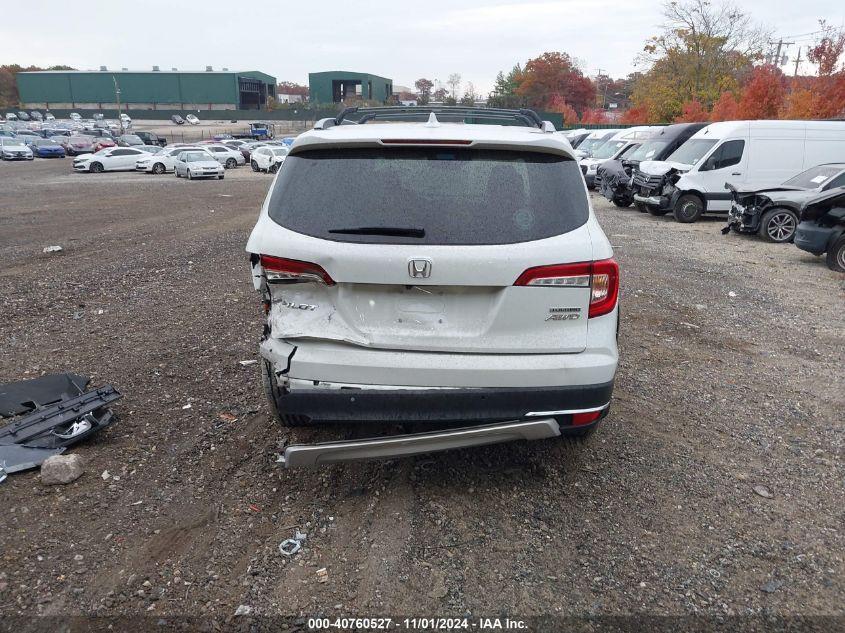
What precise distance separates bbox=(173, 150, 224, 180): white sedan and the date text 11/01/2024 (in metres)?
31.1

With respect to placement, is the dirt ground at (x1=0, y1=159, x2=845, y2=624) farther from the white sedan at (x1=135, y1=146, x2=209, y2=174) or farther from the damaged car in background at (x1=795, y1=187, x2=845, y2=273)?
the white sedan at (x1=135, y1=146, x2=209, y2=174)

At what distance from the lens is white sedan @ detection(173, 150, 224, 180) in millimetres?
30656

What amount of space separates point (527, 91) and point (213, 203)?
2873 inches

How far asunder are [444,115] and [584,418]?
2836mm

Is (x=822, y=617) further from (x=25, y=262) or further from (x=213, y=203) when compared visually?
(x=213, y=203)

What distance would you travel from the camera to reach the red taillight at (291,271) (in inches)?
121

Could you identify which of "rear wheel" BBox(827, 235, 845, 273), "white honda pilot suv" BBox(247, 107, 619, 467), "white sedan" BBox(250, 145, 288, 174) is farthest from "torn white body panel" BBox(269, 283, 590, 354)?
"white sedan" BBox(250, 145, 288, 174)

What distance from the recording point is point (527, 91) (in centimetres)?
8444

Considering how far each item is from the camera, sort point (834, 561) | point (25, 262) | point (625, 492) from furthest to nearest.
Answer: point (25, 262) < point (625, 492) < point (834, 561)

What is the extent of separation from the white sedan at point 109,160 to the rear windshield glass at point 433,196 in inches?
1401

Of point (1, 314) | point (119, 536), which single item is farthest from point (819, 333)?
point (1, 314)

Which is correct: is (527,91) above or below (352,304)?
above

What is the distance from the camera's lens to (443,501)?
351 centimetres

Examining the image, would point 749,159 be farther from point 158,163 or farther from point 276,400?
point 158,163
